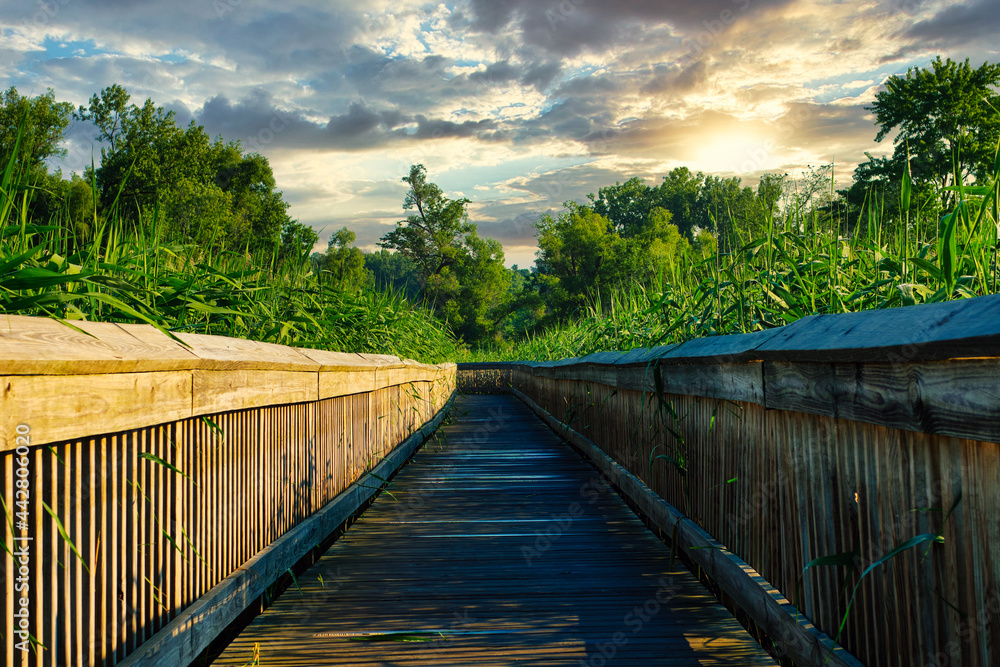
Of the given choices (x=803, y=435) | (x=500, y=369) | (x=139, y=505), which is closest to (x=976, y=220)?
(x=803, y=435)

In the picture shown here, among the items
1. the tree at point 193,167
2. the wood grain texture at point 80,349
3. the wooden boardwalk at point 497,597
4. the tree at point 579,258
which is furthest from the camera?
the tree at point 579,258

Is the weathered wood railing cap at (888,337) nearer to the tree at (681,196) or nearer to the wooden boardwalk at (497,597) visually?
the wooden boardwalk at (497,597)

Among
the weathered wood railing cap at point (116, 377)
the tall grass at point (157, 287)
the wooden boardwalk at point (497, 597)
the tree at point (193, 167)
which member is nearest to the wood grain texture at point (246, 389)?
the weathered wood railing cap at point (116, 377)

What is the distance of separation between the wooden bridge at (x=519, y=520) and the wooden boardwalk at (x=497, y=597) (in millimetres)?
16

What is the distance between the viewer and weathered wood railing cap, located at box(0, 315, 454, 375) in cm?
128

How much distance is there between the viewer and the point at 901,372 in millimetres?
1411

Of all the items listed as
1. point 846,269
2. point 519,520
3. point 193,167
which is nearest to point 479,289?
point 193,167

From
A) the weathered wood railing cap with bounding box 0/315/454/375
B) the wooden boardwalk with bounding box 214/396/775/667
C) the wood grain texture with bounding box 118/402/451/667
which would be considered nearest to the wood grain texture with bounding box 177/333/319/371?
the weathered wood railing cap with bounding box 0/315/454/375

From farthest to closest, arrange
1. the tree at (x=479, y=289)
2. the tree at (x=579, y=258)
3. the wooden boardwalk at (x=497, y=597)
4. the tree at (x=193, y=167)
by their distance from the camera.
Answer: the tree at (x=479, y=289), the tree at (x=579, y=258), the tree at (x=193, y=167), the wooden boardwalk at (x=497, y=597)

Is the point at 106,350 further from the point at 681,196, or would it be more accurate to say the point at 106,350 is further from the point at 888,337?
the point at 681,196

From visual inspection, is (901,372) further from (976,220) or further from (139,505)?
(139,505)

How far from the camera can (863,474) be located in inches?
64.5

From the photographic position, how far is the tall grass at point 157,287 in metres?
1.63

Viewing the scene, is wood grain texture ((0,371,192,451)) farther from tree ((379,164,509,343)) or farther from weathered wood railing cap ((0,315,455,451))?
tree ((379,164,509,343))
